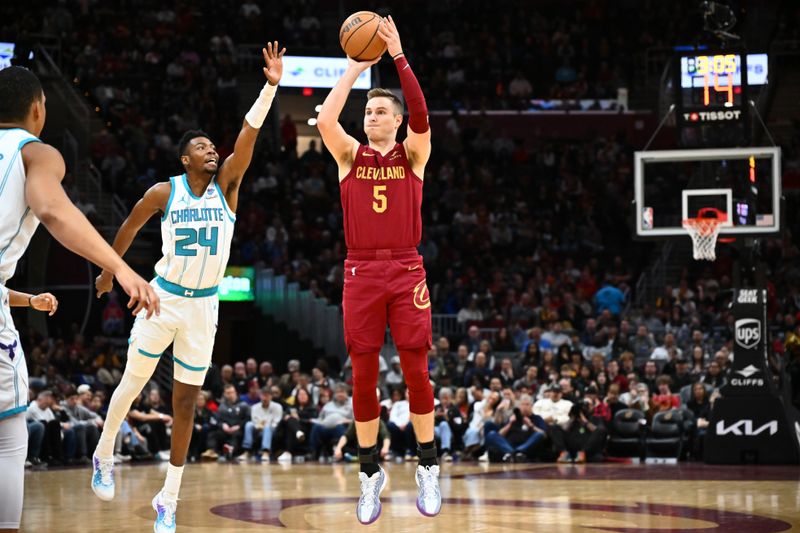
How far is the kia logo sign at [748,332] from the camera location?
15.2 metres

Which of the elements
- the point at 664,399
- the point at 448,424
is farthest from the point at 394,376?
the point at 664,399

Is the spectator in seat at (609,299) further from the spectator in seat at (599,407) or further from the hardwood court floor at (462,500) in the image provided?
the hardwood court floor at (462,500)

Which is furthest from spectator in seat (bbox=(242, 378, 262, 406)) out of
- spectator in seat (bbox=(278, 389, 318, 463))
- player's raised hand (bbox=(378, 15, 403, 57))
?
player's raised hand (bbox=(378, 15, 403, 57))

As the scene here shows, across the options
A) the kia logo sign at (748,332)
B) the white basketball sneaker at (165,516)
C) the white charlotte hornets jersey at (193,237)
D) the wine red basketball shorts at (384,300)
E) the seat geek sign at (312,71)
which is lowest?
the white basketball sneaker at (165,516)

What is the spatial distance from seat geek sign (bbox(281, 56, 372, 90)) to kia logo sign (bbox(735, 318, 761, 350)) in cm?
1514

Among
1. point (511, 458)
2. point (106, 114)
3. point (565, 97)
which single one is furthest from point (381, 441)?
point (565, 97)

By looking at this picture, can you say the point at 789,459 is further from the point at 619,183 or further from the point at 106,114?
the point at 106,114

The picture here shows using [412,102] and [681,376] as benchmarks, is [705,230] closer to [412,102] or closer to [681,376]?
[681,376]

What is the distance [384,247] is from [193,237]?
4.80ft

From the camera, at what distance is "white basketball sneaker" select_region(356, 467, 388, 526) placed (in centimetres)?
721

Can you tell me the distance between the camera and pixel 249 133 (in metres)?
7.79

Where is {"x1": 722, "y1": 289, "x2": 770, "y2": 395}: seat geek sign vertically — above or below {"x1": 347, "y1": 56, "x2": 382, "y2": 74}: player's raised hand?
below

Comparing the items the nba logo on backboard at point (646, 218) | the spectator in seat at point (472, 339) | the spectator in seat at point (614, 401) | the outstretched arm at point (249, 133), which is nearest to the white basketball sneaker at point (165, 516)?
the outstretched arm at point (249, 133)

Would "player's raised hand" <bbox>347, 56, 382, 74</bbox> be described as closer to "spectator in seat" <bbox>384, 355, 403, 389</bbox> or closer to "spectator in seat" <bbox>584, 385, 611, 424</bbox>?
"spectator in seat" <bbox>584, 385, 611, 424</bbox>
